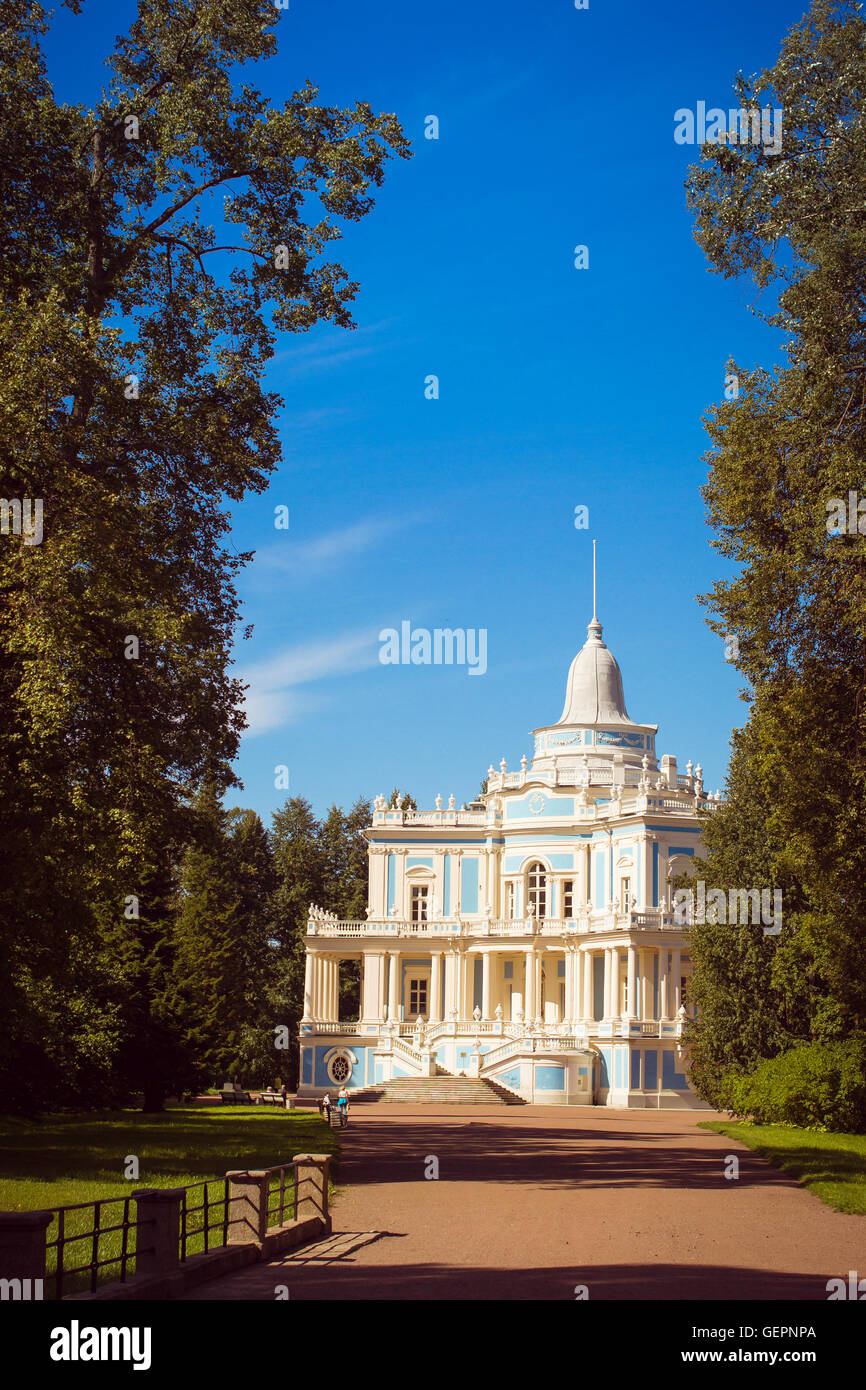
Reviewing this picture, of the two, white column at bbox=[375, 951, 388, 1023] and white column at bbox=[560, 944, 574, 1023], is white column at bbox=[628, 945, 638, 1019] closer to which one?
white column at bbox=[560, 944, 574, 1023]

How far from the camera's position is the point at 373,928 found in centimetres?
6212

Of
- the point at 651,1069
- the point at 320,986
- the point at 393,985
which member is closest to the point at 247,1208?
the point at 651,1069

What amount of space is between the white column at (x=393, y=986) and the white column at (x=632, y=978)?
11559 mm

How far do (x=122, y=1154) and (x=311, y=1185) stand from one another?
896 cm

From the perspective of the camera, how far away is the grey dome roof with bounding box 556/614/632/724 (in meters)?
65.1

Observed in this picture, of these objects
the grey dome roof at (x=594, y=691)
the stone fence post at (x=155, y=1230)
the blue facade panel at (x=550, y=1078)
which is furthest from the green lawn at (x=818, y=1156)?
the grey dome roof at (x=594, y=691)

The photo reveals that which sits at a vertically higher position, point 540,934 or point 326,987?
point 540,934

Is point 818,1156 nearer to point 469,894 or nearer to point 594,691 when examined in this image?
point 469,894

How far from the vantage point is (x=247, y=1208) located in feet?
A: 43.3

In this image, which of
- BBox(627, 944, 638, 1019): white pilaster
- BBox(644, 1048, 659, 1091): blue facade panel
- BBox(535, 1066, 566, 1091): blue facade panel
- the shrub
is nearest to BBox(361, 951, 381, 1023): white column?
BBox(535, 1066, 566, 1091): blue facade panel

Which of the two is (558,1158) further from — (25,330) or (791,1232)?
(25,330)

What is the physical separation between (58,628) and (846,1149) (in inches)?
730
